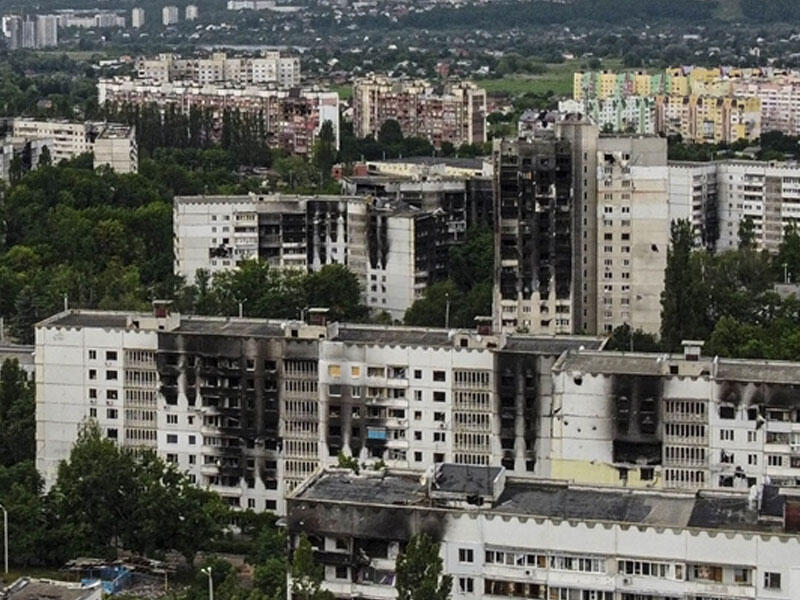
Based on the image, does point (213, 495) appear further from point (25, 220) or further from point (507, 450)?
point (25, 220)

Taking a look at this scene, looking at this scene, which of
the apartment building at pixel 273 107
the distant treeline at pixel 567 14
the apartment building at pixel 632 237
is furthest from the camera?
the distant treeline at pixel 567 14

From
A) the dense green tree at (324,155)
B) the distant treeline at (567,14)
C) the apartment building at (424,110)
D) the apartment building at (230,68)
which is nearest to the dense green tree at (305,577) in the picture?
the dense green tree at (324,155)

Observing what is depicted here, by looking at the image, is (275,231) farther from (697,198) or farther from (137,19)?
(137,19)

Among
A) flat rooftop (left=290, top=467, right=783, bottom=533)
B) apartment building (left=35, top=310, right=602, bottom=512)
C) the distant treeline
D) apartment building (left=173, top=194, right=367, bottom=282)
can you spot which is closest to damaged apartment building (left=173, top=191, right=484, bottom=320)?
apartment building (left=173, top=194, right=367, bottom=282)

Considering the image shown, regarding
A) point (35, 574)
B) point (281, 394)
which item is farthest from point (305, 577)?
point (281, 394)

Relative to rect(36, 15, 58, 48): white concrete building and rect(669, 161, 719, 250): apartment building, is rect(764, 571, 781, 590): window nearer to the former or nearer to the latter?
rect(669, 161, 719, 250): apartment building

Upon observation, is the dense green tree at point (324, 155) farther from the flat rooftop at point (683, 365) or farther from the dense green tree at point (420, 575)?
the dense green tree at point (420, 575)
